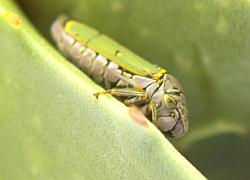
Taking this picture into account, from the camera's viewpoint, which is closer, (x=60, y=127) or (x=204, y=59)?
(x=60, y=127)

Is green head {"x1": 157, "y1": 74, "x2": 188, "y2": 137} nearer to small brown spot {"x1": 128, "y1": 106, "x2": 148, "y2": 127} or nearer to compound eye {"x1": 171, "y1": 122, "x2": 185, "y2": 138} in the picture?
compound eye {"x1": 171, "y1": 122, "x2": 185, "y2": 138}

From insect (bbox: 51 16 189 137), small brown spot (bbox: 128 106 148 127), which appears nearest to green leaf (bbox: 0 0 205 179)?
small brown spot (bbox: 128 106 148 127)

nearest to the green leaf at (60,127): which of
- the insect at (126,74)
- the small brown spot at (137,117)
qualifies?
the small brown spot at (137,117)

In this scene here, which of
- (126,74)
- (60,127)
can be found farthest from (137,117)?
(126,74)

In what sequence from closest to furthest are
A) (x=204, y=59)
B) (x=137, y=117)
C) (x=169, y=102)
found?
(x=137, y=117)
(x=204, y=59)
(x=169, y=102)

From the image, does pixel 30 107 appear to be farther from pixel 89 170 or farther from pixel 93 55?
pixel 93 55

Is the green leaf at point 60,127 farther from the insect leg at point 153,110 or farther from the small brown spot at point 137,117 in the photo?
the insect leg at point 153,110

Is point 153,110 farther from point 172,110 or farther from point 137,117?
point 137,117

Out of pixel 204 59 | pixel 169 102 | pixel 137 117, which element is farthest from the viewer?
pixel 169 102
